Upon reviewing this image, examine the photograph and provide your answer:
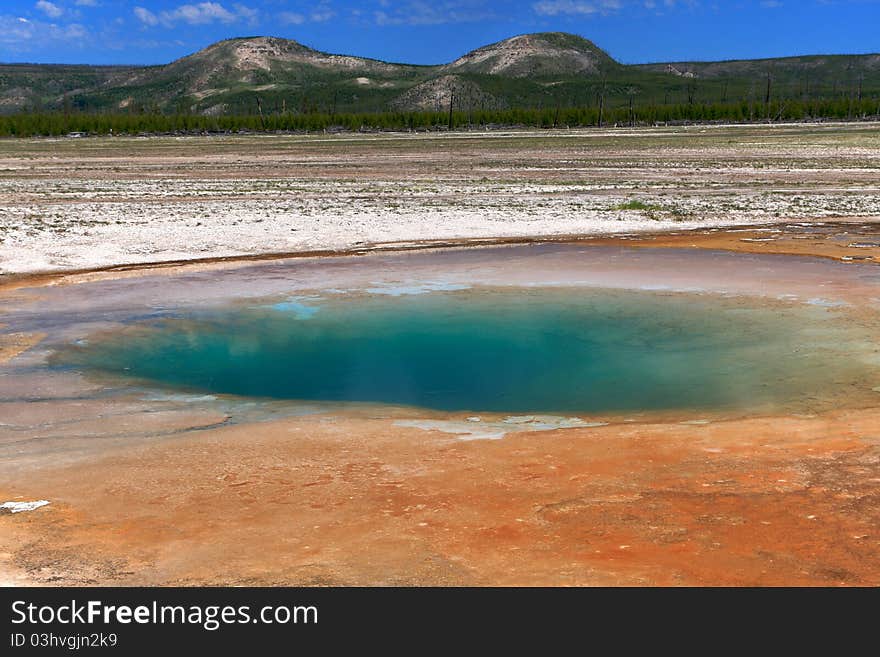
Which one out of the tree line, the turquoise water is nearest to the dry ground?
the turquoise water

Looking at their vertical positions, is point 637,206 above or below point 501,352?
above

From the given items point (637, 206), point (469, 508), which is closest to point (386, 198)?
point (637, 206)

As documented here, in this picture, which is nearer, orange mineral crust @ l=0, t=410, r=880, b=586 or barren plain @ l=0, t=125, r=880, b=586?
orange mineral crust @ l=0, t=410, r=880, b=586

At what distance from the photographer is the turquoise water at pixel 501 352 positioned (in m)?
11.1

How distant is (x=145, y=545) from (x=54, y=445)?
293 cm

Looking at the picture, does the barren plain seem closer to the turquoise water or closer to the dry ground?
the turquoise water

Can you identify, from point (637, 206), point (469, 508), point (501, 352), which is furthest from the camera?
point (637, 206)

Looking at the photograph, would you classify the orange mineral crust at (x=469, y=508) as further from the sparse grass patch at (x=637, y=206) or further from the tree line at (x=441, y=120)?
the tree line at (x=441, y=120)

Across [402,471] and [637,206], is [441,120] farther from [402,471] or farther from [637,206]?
[402,471]

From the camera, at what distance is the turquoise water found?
11094 mm

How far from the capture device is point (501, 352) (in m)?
13.2

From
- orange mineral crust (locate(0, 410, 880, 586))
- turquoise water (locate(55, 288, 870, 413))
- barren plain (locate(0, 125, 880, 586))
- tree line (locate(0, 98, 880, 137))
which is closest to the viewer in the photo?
orange mineral crust (locate(0, 410, 880, 586))
